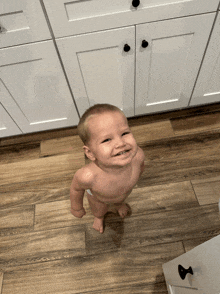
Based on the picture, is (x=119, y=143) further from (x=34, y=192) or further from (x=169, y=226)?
(x=34, y=192)

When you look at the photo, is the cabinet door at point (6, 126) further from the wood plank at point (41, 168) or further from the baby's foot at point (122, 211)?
the baby's foot at point (122, 211)

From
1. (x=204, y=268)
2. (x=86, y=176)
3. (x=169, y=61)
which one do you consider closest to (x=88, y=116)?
(x=86, y=176)

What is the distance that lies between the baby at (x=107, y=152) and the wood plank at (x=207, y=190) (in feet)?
1.98

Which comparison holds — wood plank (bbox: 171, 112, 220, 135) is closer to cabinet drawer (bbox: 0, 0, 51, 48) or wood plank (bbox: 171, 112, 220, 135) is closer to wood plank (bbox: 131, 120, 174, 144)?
wood plank (bbox: 131, 120, 174, 144)

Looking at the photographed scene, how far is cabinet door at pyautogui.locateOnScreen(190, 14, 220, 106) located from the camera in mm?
1072

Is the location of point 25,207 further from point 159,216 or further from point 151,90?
point 151,90

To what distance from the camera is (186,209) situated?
1178mm

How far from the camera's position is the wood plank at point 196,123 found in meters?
1.46

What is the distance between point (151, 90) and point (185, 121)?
0.40 metres

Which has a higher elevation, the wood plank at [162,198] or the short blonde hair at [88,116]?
the short blonde hair at [88,116]

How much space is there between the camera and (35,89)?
1.16 metres

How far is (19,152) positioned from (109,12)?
3.51 feet

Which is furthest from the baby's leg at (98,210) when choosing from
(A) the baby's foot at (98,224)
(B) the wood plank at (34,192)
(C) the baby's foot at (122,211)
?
(B) the wood plank at (34,192)

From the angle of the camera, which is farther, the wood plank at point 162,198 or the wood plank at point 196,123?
the wood plank at point 196,123
